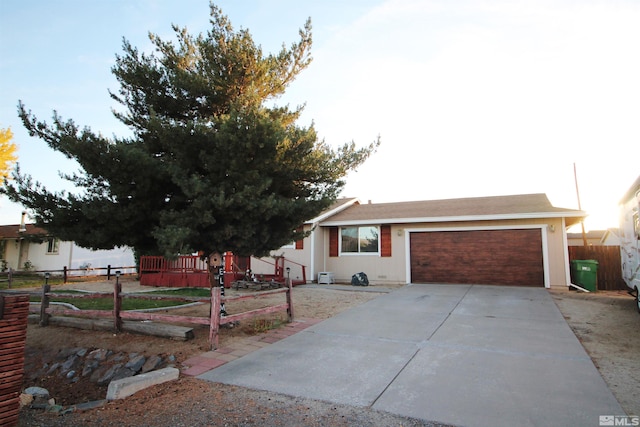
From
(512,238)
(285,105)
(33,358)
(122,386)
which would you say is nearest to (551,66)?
(512,238)

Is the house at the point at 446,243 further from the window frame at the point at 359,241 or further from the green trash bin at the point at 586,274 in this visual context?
the green trash bin at the point at 586,274

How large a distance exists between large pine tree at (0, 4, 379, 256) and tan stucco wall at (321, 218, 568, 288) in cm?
782

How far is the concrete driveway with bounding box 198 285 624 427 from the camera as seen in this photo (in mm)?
3326

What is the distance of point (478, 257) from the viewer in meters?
13.1

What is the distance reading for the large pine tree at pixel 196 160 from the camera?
543 centimetres

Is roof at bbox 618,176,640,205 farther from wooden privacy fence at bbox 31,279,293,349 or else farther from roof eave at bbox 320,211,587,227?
wooden privacy fence at bbox 31,279,293,349

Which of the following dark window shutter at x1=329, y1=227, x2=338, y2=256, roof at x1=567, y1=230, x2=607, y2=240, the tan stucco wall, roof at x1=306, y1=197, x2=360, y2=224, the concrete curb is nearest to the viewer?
the concrete curb

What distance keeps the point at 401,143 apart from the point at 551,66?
5.21m

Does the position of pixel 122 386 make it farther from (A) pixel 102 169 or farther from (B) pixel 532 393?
(B) pixel 532 393

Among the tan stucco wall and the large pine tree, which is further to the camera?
the tan stucco wall

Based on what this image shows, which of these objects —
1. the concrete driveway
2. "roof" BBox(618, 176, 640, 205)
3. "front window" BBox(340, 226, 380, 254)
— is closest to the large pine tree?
the concrete driveway

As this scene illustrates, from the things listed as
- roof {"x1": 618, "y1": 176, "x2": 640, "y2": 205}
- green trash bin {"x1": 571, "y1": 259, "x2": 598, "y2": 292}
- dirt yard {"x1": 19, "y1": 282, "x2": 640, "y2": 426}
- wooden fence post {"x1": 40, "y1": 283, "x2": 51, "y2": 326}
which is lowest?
dirt yard {"x1": 19, "y1": 282, "x2": 640, "y2": 426}

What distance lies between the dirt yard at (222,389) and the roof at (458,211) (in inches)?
162

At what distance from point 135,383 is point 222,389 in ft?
3.41
